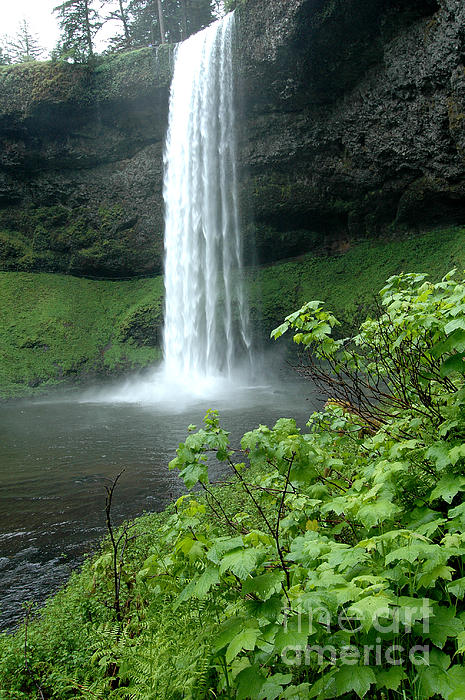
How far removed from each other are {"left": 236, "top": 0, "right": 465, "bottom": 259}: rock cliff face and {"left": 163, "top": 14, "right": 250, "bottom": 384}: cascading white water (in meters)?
1.30

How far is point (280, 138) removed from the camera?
1972 centimetres

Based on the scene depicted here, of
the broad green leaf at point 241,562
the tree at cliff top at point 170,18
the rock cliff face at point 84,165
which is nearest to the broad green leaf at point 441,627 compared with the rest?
the broad green leaf at point 241,562

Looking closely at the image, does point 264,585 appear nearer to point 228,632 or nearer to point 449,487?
point 228,632

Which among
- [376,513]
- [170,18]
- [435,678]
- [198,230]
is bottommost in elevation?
[435,678]

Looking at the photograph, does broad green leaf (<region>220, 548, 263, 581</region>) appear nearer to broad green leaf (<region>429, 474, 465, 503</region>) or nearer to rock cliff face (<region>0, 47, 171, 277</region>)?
broad green leaf (<region>429, 474, 465, 503</region>)

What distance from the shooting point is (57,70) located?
2170cm

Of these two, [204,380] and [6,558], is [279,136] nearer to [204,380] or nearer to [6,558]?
[204,380]

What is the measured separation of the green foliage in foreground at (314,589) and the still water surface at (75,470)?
122 centimetres

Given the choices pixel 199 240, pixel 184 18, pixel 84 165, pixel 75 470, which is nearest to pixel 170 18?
pixel 184 18

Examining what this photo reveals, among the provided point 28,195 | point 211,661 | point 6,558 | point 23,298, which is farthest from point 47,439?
point 28,195

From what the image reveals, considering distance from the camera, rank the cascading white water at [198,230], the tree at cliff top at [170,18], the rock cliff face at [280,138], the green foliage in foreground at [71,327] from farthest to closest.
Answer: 1. the tree at cliff top at [170,18]
2. the green foliage in foreground at [71,327]
3. the cascading white water at [198,230]
4. the rock cliff face at [280,138]

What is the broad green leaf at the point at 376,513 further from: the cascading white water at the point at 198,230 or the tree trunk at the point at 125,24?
the tree trunk at the point at 125,24

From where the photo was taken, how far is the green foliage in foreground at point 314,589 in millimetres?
1332

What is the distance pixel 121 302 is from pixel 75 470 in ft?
58.1
